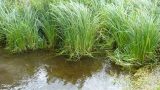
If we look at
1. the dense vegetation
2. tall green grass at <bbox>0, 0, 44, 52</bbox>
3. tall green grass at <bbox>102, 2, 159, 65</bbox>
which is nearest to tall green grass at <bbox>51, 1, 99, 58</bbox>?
the dense vegetation

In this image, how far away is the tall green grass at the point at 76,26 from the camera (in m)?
6.31

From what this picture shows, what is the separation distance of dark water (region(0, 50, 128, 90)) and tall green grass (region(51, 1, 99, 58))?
0.74 feet

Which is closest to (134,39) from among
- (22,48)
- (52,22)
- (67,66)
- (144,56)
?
(144,56)

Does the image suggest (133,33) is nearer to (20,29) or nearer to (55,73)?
(55,73)

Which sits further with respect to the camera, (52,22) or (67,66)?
(52,22)

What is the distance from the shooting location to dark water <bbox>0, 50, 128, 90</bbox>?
217 inches

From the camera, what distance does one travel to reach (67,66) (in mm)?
6184

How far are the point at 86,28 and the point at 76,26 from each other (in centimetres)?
19

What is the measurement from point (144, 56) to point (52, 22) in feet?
6.24

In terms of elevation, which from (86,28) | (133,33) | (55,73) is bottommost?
(55,73)

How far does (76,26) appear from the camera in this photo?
6305 millimetres

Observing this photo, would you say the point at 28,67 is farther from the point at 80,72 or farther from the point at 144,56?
the point at 144,56

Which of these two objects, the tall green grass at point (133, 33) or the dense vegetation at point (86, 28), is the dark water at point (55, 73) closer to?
the dense vegetation at point (86, 28)

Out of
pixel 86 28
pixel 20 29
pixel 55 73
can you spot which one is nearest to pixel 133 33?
pixel 86 28
